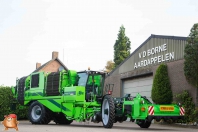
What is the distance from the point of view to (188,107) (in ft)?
64.4

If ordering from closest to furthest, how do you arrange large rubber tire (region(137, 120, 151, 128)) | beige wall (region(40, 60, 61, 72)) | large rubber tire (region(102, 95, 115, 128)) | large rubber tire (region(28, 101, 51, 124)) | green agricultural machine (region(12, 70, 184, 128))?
1. large rubber tire (region(102, 95, 115, 128))
2. green agricultural machine (region(12, 70, 184, 128))
3. large rubber tire (region(137, 120, 151, 128))
4. large rubber tire (region(28, 101, 51, 124))
5. beige wall (region(40, 60, 61, 72))

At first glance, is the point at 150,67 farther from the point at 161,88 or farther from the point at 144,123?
the point at 144,123

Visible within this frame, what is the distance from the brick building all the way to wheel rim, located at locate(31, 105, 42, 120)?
866 centimetres

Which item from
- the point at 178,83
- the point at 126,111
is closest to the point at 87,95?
the point at 126,111

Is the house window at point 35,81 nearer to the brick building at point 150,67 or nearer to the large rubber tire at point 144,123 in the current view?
the large rubber tire at point 144,123

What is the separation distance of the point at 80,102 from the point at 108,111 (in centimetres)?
217

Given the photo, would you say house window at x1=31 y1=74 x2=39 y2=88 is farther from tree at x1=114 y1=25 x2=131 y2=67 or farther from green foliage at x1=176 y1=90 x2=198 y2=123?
tree at x1=114 y1=25 x2=131 y2=67

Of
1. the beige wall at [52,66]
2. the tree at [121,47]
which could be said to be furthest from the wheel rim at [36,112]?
the tree at [121,47]

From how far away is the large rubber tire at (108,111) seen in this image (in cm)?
1465

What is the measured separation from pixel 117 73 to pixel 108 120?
14.8 m

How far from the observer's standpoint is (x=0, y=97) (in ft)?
77.5

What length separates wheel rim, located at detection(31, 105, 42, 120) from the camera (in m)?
18.6

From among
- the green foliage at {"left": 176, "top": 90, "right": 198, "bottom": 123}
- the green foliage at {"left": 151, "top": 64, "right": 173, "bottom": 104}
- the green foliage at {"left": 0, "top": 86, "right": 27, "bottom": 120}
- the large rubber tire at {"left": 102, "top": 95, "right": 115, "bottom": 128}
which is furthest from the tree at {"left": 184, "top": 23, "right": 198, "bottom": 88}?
the green foliage at {"left": 0, "top": 86, "right": 27, "bottom": 120}

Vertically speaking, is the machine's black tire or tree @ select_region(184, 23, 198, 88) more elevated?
tree @ select_region(184, 23, 198, 88)
